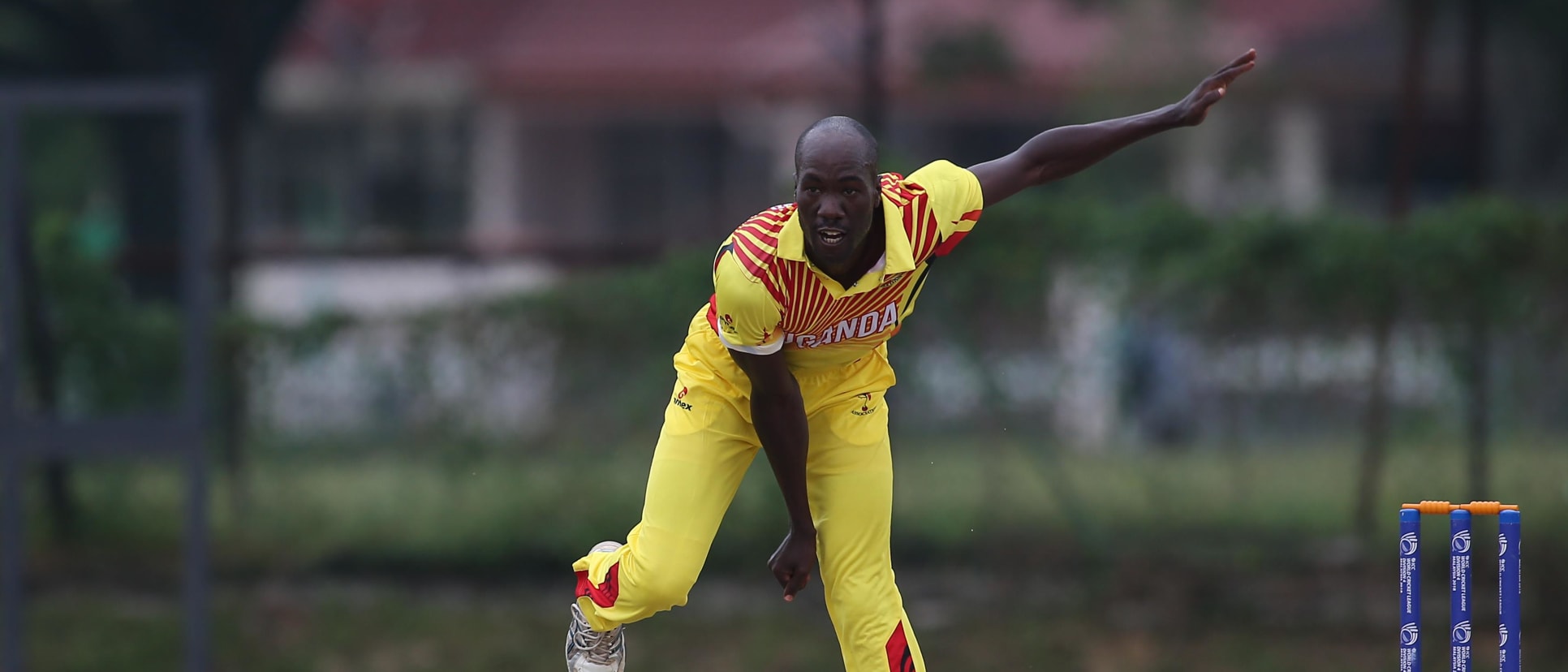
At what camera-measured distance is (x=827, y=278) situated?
192 inches

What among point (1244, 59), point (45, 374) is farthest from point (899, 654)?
point (45, 374)

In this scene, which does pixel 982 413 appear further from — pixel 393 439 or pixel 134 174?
pixel 134 174

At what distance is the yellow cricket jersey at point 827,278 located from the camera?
15.9 ft

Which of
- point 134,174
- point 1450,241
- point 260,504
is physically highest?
point 134,174

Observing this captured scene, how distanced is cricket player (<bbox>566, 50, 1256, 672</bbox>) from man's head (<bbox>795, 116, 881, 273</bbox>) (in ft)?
0.42

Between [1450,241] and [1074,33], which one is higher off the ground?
[1074,33]

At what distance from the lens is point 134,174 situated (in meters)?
10.5

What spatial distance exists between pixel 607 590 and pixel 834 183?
1678mm

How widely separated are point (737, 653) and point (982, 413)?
2.03 meters

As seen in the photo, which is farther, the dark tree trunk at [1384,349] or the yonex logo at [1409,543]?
the dark tree trunk at [1384,349]

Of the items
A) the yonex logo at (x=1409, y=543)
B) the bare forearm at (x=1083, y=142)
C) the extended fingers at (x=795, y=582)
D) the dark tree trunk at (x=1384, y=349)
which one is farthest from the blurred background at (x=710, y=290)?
the yonex logo at (x=1409, y=543)

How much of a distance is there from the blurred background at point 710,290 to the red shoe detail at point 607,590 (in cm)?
411

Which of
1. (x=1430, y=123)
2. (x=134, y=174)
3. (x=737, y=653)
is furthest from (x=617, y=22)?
(x=1430, y=123)

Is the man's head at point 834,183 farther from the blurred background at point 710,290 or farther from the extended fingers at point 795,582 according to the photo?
the blurred background at point 710,290
